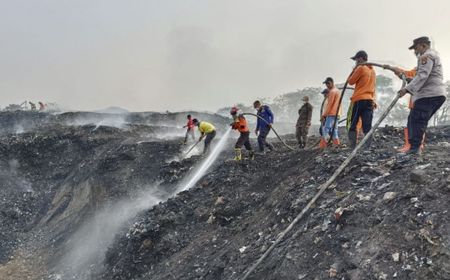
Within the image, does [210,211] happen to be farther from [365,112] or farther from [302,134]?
[302,134]

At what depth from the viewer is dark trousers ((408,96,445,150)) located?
212 inches

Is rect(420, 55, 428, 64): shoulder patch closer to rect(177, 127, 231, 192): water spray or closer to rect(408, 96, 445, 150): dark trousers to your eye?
rect(408, 96, 445, 150): dark trousers

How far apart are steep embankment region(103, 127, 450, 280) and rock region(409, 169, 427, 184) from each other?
0.4 inches

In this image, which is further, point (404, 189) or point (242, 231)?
point (242, 231)

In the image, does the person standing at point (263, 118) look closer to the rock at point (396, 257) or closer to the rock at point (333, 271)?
the rock at point (333, 271)

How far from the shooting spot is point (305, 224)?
4914 millimetres

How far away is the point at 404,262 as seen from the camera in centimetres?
358

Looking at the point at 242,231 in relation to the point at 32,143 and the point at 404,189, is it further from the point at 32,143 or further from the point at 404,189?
the point at 32,143

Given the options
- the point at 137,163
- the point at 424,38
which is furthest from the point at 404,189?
the point at 137,163

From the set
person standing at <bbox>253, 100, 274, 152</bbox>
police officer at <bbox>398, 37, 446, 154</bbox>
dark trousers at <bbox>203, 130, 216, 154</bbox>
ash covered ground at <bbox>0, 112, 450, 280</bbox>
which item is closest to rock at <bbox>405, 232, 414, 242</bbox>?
ash covered ground at <bbox>0, 112, 450, 280</bbox>

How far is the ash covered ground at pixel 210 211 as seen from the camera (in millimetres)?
4012

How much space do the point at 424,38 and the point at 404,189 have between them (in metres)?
2.04

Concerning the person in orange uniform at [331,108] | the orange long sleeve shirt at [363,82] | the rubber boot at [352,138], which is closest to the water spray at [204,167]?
the person in orange uniform at [331,108]

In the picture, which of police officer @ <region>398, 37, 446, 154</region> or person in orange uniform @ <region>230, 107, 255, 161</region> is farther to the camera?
person in orange uniform @ <region>230, 107, 255, 161</region>
